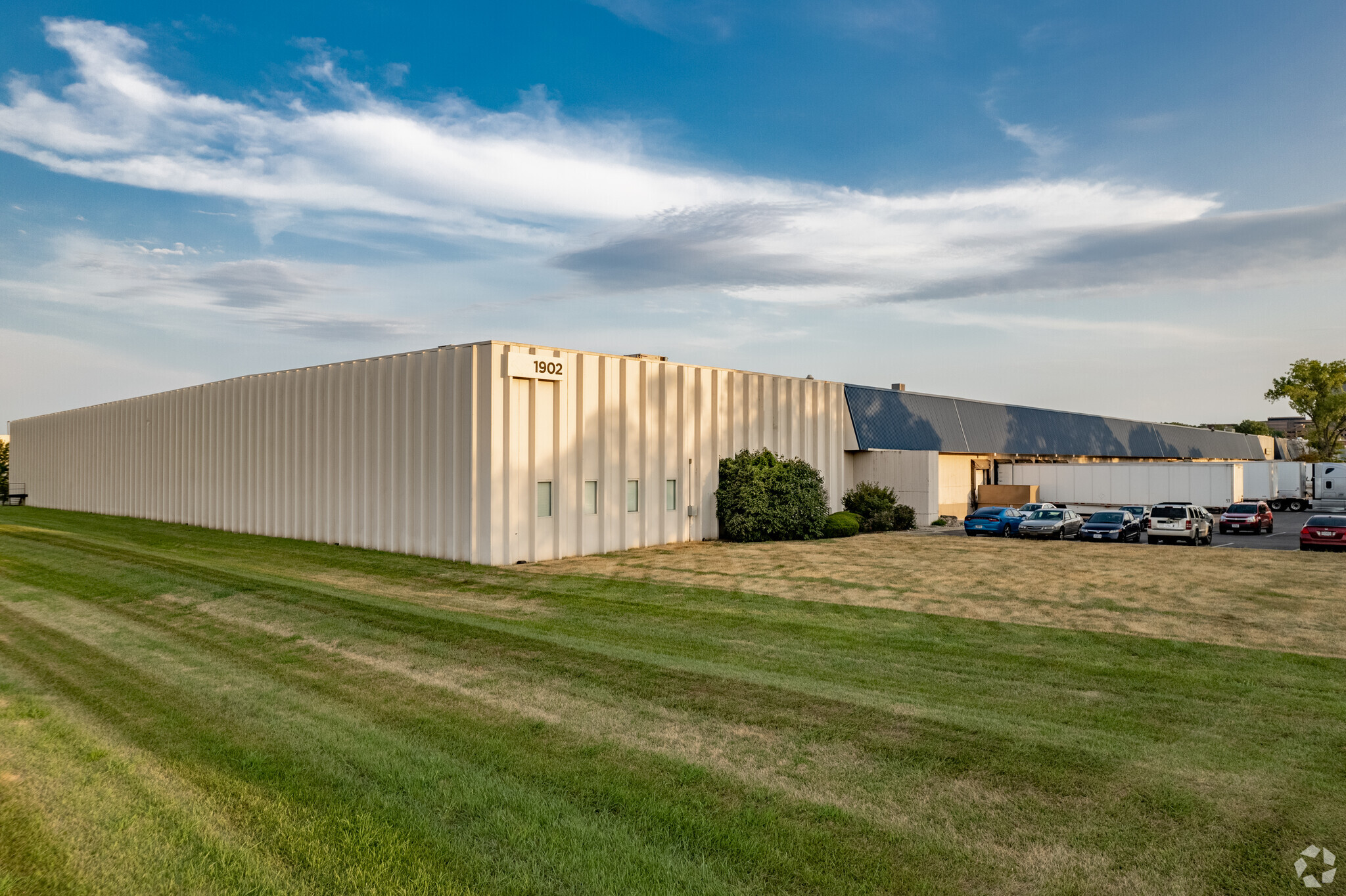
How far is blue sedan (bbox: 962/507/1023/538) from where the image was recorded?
35219 mm

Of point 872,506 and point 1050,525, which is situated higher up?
point 872,506

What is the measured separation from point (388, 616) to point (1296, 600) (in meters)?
19.4

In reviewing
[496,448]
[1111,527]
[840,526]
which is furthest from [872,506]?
[496,448]

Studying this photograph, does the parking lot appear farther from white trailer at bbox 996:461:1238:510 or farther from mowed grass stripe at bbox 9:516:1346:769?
mowed grass stripe at bbox 9:516:1346:769

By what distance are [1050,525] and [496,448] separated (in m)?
23.8

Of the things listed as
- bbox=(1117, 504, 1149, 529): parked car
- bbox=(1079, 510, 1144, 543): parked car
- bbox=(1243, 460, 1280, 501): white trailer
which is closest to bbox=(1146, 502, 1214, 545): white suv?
bbox=(1117, 504, 1149, 529): parked car

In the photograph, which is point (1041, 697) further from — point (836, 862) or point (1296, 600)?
point (1296, 600)

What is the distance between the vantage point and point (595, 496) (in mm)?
26219

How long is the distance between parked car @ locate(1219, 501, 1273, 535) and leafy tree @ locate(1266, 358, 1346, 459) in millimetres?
68826

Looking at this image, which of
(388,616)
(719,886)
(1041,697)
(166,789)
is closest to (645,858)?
(719,886)

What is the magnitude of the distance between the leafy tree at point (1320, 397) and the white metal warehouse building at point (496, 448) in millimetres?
70300

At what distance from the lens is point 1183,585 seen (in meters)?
19.8

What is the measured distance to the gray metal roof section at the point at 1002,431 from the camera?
136 ft

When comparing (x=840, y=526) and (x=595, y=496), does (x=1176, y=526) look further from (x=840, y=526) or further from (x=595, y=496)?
(x=595, y=496)
